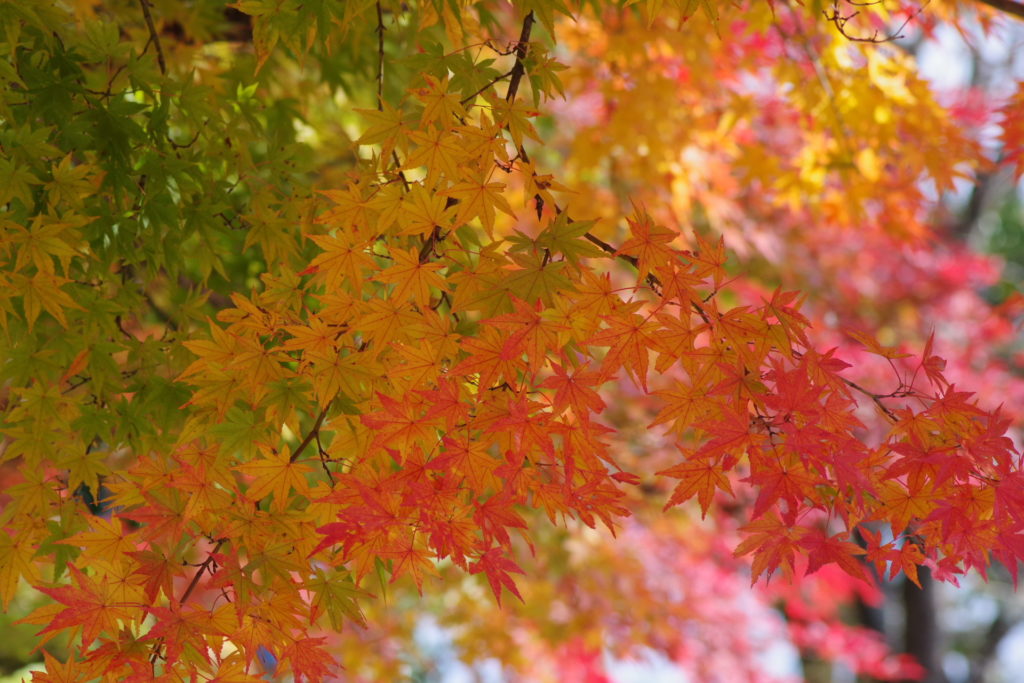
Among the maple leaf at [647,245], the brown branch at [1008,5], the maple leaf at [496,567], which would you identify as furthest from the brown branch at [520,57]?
the brown branch at [1008,5]

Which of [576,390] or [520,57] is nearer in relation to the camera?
[576,390]

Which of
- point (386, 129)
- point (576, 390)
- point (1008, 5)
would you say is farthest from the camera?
point (1008, 5)

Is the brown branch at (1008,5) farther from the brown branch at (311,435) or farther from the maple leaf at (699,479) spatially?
the brown branch at (311,435)

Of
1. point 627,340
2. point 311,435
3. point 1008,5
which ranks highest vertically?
point 1008,5

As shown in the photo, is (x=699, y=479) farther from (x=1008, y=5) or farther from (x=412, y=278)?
(x=1008, y=5)

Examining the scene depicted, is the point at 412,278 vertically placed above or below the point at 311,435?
above

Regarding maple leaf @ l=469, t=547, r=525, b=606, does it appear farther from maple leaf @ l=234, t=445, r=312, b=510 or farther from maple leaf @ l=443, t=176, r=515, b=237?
maple leaf @ l=443, t=176, r=515, b=237

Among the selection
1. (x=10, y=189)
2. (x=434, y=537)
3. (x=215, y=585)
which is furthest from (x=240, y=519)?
(x=10, y=189)

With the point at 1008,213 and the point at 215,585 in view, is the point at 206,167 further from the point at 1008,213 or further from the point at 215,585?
the point at 1008,213

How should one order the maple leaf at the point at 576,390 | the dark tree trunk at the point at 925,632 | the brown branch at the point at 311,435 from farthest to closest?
the dark tree trunk at the point at 925,632 → the brown branch at the point at 311,435 → the maple leaf at the point at 576,390

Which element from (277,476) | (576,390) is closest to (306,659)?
(277,476)

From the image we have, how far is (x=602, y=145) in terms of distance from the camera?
3.61 metres

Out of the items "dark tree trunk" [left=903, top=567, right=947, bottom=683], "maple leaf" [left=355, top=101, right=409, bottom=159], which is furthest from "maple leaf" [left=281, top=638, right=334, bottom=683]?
"dark tree trunk" [left=903, top=567, right=947, bottom=683]

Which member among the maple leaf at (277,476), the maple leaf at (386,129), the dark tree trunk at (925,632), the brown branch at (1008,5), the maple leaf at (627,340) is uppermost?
the dark tree trunk at (925,632)
